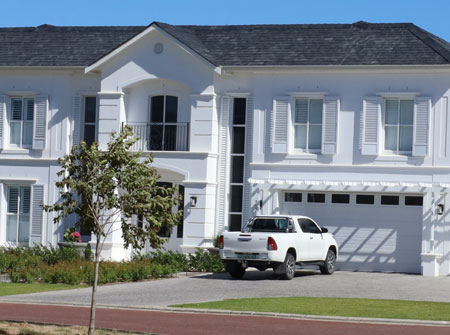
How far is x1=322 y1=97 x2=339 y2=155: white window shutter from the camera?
Answer: 31.7m

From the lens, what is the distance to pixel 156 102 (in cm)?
3419

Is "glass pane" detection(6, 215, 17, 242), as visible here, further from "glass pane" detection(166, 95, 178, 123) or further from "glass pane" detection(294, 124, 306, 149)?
"glass pane" detection(294, 124, 306, 149)

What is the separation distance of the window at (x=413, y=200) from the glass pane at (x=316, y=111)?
3715 mm

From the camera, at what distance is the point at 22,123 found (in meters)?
35.4

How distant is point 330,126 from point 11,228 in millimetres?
11804

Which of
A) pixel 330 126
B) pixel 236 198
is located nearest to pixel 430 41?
pixel 330 126

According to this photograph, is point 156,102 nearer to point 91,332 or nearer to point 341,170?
point 341,170

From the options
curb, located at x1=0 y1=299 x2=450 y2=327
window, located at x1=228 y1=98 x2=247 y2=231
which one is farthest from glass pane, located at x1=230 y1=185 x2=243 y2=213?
curb, located at x1=0 y1=299 x2=450 y2=327

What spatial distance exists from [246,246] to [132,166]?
1064cm

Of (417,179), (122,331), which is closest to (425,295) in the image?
(417,179)

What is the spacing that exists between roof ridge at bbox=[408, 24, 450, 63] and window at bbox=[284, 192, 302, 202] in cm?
617

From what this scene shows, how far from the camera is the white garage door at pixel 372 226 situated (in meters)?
31.0

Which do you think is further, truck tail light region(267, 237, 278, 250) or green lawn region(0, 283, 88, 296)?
truck tail light region(267, 237, 278, 250)

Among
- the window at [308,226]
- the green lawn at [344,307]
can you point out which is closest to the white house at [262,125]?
the window at [308,226]
